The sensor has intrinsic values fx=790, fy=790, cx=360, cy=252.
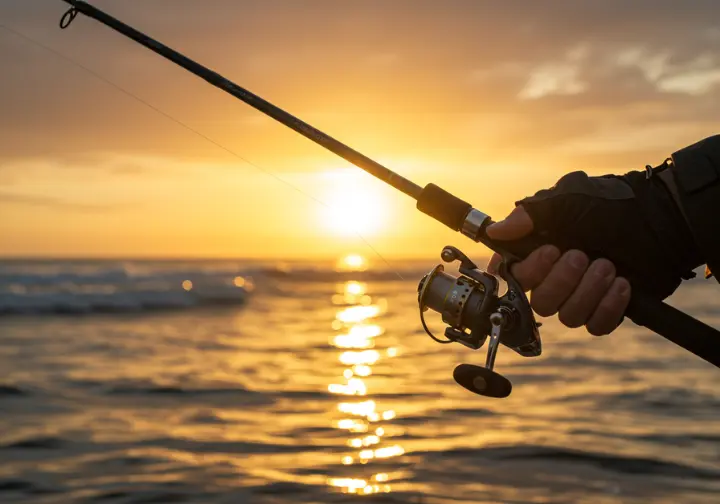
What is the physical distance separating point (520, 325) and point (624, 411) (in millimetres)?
6091

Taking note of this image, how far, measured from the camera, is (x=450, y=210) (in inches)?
123

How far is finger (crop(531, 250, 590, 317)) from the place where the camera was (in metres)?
2.55

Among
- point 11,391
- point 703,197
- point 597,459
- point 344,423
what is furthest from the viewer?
point 11,391

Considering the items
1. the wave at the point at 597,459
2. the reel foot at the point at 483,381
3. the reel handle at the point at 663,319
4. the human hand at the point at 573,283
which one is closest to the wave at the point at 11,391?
the wave at the point at 597,459

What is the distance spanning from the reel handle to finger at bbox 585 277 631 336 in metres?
0.09

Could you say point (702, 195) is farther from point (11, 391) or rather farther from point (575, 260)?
point (11, 391)

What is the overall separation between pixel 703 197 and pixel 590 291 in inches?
18.5

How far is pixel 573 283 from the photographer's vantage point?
256 cm

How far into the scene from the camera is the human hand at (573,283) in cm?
256

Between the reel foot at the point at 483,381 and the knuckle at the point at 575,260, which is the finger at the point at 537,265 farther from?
the reel foot at the point at 483,381

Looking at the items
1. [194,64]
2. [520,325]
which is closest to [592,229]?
[520,325]

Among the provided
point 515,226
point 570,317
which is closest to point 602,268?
point 570,317

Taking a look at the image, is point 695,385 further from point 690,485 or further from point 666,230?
point 666,230

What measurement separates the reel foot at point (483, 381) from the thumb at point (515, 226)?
0.53 metres
